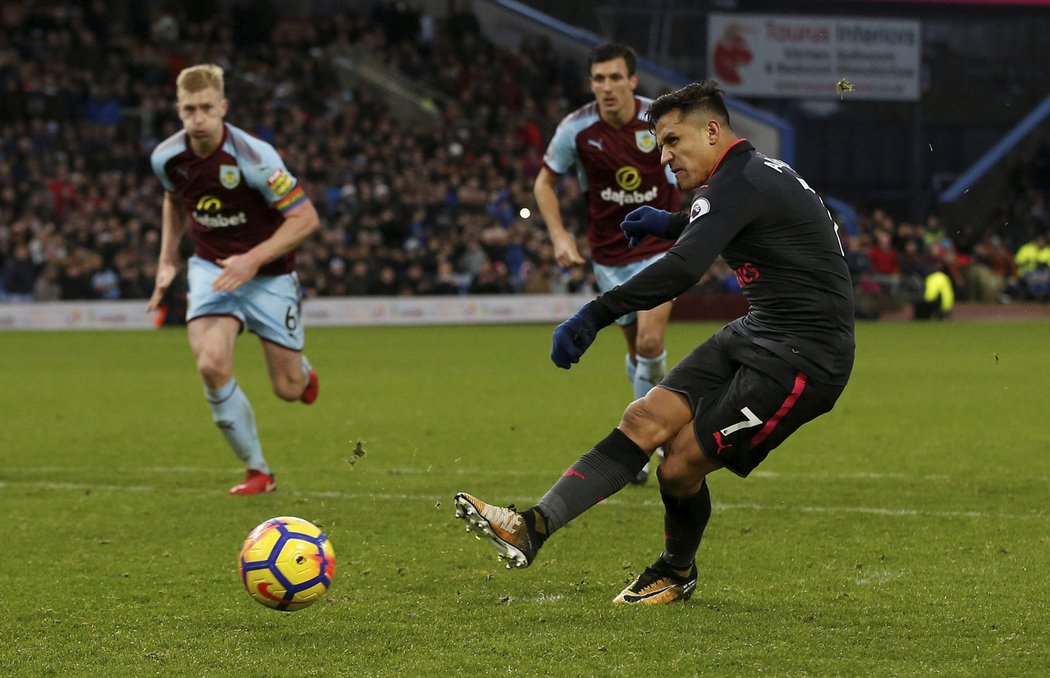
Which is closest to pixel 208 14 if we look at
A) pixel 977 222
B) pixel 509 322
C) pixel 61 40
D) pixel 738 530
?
pixel 61 40

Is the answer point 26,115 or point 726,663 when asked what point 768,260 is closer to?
point 726,663

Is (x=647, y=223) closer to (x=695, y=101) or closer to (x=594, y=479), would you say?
(x=695, y=101)

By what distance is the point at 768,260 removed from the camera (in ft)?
16.7

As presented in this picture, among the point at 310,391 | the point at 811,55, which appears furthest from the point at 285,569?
the point at 811,55

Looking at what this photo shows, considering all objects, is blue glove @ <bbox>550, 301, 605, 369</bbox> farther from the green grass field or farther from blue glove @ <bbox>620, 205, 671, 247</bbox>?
the green grass field

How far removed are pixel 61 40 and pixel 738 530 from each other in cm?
2783

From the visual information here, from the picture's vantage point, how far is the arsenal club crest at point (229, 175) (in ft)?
27.8

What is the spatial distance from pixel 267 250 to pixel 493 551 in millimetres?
2617

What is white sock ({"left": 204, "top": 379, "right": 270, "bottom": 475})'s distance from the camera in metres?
8.47

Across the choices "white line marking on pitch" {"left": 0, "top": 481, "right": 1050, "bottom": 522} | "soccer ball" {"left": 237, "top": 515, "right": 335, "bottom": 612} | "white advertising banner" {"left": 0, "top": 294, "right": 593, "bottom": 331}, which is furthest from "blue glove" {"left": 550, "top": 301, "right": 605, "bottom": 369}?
"white advertising banner" {"left": 0, "top": 294, "right": 593, "bottom": 331}

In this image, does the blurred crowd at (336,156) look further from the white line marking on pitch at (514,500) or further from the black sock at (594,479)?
the black sock at (594,479)

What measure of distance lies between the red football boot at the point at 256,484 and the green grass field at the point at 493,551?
0.12m

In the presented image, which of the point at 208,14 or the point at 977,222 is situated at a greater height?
the point at 208,14

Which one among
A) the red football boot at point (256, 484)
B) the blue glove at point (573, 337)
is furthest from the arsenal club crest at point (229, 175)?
the blue glove at point (573, 337)
